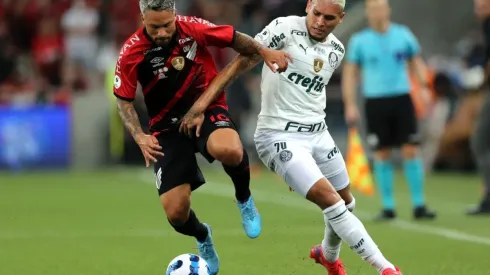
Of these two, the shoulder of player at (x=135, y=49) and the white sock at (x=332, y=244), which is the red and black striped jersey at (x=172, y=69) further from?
the white sock at (x=332, y=244)

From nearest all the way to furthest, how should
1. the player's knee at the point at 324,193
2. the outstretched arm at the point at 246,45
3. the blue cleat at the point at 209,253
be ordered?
the player's knee at the point at 324,193 → the outstretched arm at the point at 246,45 → the blue cleat at the point at 209,253

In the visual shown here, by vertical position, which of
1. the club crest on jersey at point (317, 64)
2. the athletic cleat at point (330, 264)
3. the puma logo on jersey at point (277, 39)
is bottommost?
the athletic cleat at point (330, 264)

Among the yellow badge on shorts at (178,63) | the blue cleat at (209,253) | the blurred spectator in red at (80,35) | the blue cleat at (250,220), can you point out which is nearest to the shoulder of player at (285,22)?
the yellow badge on shorts at (178,63)

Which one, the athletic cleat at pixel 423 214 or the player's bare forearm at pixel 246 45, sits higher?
the player's bare forearm at pixel 246 45

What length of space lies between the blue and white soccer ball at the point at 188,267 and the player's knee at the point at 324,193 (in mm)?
920

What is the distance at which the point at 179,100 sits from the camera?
25.7 feet

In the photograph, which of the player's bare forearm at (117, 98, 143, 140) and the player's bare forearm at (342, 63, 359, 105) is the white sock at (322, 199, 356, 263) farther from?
the player's bare forearm at (342, 63, 359, 105)

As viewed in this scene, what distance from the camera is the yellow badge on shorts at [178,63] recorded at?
7.62 m

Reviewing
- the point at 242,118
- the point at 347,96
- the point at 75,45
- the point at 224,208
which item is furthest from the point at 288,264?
the point at 75,45

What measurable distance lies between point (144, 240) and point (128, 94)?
335 centimetres

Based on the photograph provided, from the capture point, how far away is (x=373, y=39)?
1210cm

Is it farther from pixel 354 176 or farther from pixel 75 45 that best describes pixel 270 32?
pixel 75 45

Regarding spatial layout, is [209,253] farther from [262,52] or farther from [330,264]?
[262,52]

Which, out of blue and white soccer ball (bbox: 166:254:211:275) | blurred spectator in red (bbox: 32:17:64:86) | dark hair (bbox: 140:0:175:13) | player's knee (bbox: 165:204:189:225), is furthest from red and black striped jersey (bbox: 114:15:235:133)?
blurred spectator in red (bbox: 32:17:64:86)
